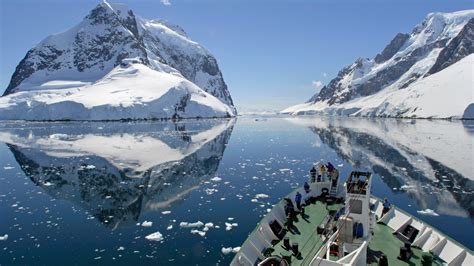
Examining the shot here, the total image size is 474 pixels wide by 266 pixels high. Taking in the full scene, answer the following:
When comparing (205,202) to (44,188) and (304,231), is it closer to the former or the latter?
(304,231)

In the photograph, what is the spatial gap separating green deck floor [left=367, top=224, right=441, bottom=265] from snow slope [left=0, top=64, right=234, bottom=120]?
5577 inches

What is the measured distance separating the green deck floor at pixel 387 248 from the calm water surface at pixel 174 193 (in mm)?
6026

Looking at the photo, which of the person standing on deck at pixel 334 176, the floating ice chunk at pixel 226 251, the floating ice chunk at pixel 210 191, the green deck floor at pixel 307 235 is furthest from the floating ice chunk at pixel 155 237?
the person standing on deck at pixel 334 176

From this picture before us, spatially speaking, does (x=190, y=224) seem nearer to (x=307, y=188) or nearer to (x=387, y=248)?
(x=307, y=188)

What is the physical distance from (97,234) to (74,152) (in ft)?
135

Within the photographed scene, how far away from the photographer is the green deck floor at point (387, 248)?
52.6ft

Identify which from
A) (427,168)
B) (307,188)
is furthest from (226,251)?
(427,168)

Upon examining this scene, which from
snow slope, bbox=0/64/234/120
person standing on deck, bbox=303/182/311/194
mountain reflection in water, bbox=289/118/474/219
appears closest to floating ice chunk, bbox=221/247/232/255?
person standing on deck, bbox=303/182/311/194

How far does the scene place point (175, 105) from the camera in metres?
168

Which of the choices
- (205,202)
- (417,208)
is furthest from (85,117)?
(417,208)

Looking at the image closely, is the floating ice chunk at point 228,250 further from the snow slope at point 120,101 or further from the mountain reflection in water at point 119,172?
the snow slope at point 120,101

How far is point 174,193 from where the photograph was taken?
3391 centimetres

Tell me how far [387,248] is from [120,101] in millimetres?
147559

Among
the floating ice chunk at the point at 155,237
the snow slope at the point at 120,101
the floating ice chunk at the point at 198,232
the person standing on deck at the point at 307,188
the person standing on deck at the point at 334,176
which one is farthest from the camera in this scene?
the snow slope at the point at 120,101
